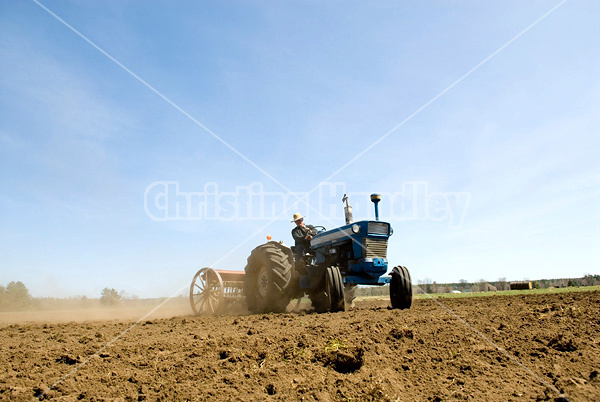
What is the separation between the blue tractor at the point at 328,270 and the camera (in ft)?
27.7

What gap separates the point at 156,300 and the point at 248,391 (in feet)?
56.2

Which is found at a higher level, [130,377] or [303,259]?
[303,259]

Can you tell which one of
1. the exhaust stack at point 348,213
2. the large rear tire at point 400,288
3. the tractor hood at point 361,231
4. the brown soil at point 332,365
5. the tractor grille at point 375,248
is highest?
the exhaust stack at point 348,213

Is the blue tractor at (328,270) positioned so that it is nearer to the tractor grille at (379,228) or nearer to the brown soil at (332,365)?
the tractor grille at (379,228)

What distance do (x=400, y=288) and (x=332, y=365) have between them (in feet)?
16.4

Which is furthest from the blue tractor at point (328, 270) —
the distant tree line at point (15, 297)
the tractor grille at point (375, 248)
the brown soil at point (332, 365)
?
the distant tree line at point (15, 297)

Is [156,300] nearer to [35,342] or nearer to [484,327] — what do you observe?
[35,342]

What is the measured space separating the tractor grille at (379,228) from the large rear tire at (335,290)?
1.40 meters

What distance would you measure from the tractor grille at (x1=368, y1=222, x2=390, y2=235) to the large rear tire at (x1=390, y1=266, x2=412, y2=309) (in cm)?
85

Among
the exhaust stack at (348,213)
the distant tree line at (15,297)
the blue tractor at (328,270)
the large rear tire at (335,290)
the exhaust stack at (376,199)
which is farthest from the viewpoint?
the distant tree line at (15,297)

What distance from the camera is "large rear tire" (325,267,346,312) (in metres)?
7.77

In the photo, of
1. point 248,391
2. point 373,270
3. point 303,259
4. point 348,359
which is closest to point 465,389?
point 348,359

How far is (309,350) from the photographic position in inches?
161

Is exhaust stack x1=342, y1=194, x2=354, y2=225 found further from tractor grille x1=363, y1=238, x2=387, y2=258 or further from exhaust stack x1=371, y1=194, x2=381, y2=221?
tractor grille x1=363, y1=238, x2=387, y2=258
